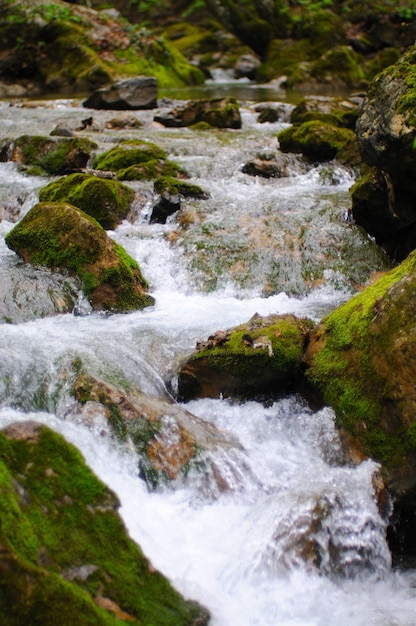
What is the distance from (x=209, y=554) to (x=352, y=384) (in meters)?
1.83

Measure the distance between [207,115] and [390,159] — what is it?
970cm

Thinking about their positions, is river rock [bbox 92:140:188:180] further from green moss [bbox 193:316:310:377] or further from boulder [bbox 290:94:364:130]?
green moss [bbox 193:316:310:377]

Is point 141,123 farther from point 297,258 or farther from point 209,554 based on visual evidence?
point 209,554

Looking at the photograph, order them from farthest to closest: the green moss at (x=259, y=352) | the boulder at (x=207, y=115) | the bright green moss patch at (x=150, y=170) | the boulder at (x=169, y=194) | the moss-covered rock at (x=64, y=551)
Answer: the boulder at (x=207, y=115) < the bright green moss patch at (x=150, y=170) < the boulder at (x=169, y=194) < the green moss at (x=259, y=352) < the moss-covered rock at (x=64, y=551)

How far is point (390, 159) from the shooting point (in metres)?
6.98

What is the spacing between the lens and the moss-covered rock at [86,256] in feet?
22.3

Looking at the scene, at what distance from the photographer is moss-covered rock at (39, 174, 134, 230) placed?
8703 millimetres

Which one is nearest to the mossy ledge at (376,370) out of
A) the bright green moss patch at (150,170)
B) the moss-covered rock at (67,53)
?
the bright green moss patch at (150,170)

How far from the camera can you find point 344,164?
452 inches

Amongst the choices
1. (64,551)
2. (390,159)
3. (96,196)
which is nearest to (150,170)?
(96,196)

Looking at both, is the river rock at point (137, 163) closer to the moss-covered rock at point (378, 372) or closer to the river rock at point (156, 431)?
the moss-covered rock at point (378, 372)

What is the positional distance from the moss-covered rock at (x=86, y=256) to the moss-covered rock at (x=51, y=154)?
4.11 metres

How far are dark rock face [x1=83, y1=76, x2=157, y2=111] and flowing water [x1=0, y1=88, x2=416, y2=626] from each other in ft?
31.3

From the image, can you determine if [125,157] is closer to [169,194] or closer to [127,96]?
[169,194]
